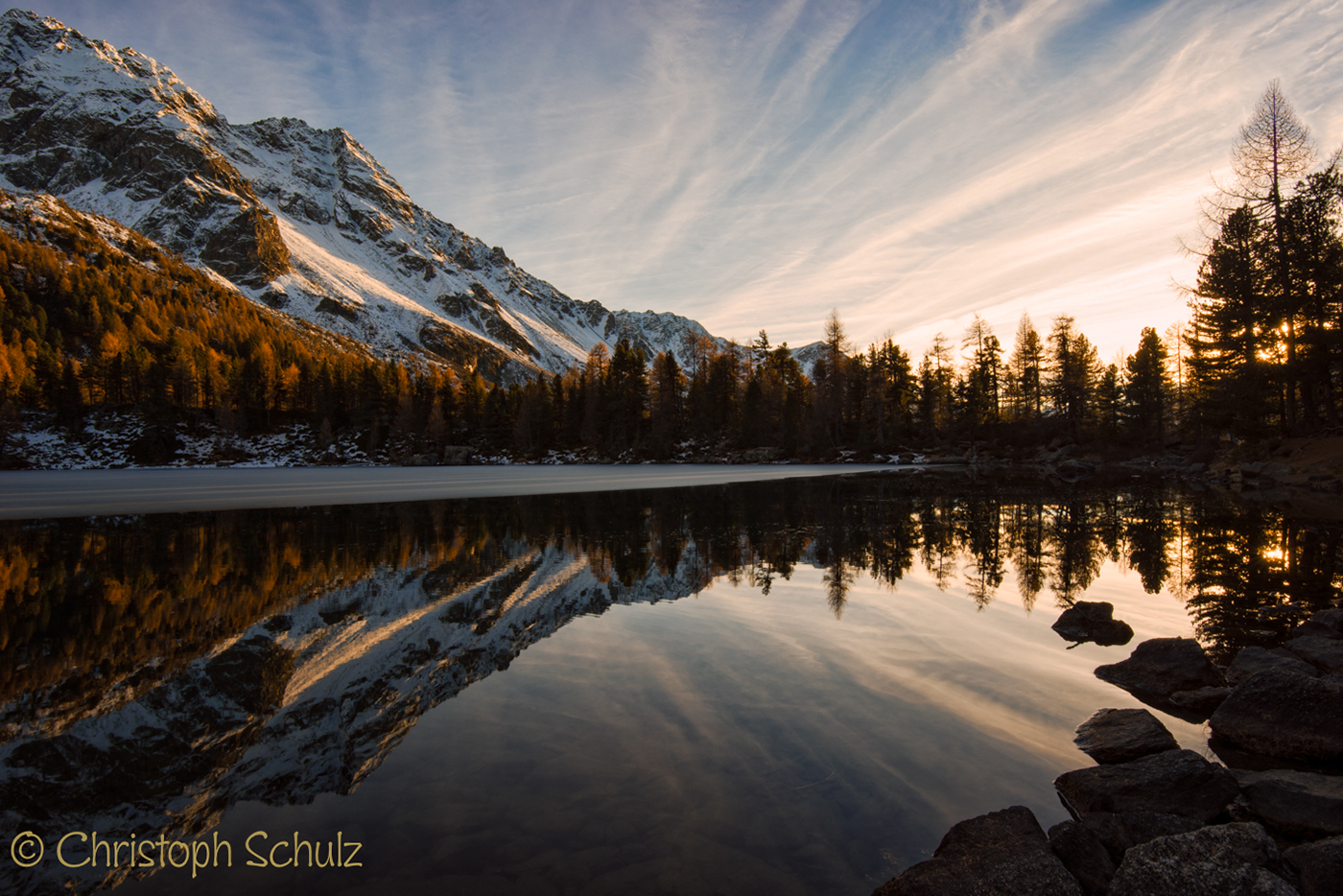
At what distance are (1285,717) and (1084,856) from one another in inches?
143

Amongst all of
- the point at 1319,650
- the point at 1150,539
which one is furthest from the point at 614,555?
the point at 1150,539

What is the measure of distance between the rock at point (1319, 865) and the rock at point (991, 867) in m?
1.28

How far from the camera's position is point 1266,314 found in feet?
104

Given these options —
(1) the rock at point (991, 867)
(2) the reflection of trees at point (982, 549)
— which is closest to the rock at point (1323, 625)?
(2) the reflection of trees at point (982, 549)

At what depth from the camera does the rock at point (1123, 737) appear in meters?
5.32

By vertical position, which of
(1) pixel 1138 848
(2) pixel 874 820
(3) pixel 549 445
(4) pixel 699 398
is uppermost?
(4) pixel 699 398

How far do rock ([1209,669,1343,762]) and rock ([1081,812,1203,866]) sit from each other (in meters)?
2.19

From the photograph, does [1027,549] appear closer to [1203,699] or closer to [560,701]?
[1203,699]

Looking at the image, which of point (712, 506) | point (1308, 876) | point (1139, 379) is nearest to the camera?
point (1308, 876)

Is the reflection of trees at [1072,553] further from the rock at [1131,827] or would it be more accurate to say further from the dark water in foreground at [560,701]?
the rock at [1131,827]

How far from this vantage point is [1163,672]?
7094mm

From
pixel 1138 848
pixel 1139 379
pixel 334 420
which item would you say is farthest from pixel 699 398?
pixel 1138 848

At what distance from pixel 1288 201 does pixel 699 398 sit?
212 ft

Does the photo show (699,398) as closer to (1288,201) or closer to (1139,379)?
(1139,379)
